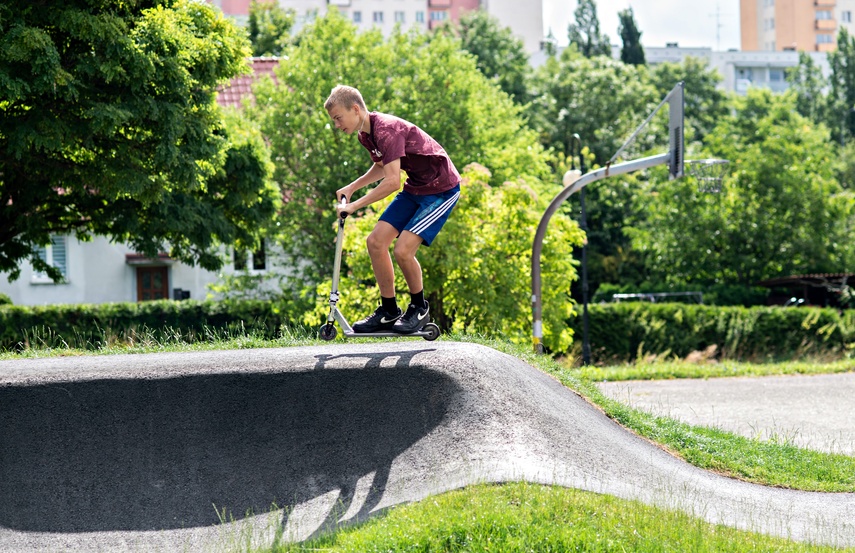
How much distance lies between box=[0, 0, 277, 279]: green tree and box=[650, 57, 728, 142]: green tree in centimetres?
5128

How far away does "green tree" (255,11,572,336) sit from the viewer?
1168 inches

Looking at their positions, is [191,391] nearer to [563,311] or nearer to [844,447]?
[844,447]

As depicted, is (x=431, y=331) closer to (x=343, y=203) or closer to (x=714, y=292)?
(x=343, y=203)

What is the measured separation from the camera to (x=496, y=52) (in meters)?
56.8

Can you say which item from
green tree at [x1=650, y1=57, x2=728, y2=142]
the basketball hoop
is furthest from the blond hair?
green tree at [x1=650, y1=57, x2=728, y2=142]

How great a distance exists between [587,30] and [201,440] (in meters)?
88.5

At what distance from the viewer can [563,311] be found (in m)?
21.6

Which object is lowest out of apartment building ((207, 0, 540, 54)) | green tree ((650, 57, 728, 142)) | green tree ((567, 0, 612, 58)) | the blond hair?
the blond hair

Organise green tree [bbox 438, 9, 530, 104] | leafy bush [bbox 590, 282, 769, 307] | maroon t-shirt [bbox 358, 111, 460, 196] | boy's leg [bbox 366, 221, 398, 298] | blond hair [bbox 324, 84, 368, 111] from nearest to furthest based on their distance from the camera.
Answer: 1. blond hair [bbox 324, 84, 368, 111]
2. maroon t-shirt [bbox 358, 111, 460, 196]
3. boy's leg [bbox 366, 221, 398, 298]
4. leafy bush [bbox 590, 282, 769, 307]
5. green tree [bbox 438, 9, 530, 104]

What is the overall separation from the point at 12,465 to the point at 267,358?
2.17 m

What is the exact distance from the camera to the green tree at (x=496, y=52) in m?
54.5

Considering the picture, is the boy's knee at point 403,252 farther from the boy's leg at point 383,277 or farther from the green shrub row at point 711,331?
the green shrub row at point 711,331

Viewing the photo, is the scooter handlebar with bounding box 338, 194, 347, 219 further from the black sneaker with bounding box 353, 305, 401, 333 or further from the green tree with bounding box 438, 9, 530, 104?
the green tree with bounding box 438, 9, 530, 104

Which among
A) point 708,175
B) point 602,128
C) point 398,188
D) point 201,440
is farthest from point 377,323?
point 602,128
